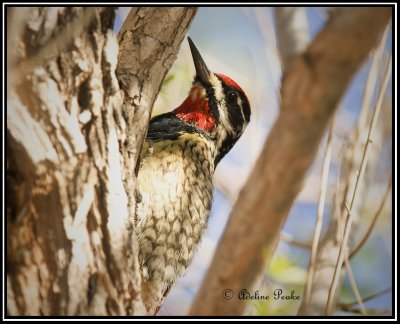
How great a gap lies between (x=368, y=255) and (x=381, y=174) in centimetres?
53

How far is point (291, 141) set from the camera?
105cm

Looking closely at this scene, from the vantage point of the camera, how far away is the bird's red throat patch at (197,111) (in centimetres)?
285

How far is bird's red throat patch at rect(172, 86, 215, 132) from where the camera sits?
2.85m

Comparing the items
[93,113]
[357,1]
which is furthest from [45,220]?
[357,1]

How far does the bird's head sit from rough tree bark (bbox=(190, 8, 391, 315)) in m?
1.77

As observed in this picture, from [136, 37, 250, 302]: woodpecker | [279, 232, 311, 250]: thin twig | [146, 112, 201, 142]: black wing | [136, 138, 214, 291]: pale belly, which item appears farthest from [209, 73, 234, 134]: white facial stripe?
[279, 232, 311, 250]: thin twig

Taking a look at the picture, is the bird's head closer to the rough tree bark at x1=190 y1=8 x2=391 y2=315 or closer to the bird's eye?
the bird's eye

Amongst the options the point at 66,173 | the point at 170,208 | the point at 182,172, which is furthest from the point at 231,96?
the point at 66,173

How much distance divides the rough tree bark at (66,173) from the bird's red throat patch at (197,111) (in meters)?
1.27

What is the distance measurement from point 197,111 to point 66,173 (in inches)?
60.4

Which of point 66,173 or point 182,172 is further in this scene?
point 182,172

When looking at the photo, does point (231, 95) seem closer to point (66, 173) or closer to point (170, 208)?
point (170, 208)

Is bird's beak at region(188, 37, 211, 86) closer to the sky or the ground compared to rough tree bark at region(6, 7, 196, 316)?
closer to the sky
